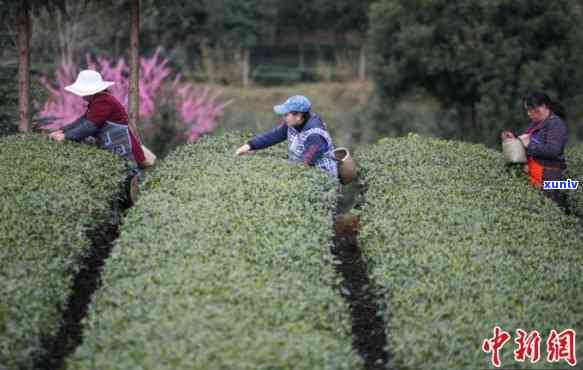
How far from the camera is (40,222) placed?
5938 millimetres

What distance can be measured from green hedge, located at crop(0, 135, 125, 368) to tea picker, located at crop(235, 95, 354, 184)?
A: 150 centimetres

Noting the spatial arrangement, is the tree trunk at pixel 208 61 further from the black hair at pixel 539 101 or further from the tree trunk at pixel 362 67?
the black hair at pixel 539 101

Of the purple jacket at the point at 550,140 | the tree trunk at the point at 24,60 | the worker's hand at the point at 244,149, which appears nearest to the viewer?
the purple jacket at the point at 550,140

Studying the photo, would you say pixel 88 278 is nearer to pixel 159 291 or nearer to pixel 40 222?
pixel 40 222

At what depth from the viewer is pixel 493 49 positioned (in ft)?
55.7

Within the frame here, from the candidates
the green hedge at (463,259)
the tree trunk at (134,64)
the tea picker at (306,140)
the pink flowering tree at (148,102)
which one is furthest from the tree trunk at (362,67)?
the tea picker at (306,140)

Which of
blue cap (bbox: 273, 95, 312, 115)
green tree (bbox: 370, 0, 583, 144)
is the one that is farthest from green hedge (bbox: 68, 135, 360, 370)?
green tree (bbox: 370, 0, 583, 144)

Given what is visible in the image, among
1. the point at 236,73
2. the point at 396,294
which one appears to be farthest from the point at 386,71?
the point at 396,294

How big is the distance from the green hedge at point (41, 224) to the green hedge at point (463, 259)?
207cm

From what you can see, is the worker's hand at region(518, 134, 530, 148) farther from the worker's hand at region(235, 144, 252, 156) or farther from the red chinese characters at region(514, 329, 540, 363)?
the red chinese characters at region(514, 329, 540, 363)

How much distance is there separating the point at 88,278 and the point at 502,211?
3.56m

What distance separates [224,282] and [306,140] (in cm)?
281

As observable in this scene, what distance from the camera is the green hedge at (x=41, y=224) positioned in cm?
471

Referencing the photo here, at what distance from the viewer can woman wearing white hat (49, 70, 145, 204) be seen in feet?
25.2
